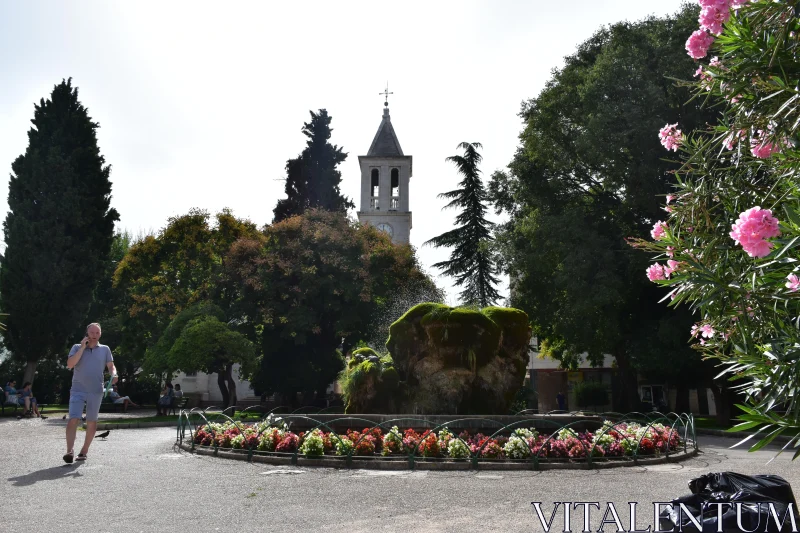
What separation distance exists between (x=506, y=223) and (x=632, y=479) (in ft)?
69.0

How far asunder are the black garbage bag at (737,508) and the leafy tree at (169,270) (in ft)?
94.7

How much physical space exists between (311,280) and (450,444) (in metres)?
18.9

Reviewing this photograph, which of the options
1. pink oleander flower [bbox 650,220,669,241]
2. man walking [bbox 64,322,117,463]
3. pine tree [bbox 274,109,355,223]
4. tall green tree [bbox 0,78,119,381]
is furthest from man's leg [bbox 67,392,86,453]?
pine tree [bbox 274,109,355,223]

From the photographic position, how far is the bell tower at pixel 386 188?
50.2 m

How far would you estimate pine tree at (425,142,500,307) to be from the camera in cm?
3953

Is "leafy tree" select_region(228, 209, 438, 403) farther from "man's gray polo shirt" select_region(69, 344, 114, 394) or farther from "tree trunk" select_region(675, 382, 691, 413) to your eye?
"man's gray polo shirt" select_region(69, 344, 114, 394)

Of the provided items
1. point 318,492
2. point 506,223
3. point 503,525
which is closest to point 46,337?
point 506,223

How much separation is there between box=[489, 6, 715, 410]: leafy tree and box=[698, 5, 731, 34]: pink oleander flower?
1671cm

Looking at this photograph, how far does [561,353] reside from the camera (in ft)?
102

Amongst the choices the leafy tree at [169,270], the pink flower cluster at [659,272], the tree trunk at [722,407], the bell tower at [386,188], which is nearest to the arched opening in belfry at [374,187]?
the bell tower at [386,188]

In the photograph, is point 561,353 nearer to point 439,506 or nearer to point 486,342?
point 486,342

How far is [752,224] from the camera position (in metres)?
4.00

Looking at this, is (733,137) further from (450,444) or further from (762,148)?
(450,444)

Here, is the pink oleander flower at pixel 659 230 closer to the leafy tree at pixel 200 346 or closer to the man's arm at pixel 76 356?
the man's arm at pixel 76 356
